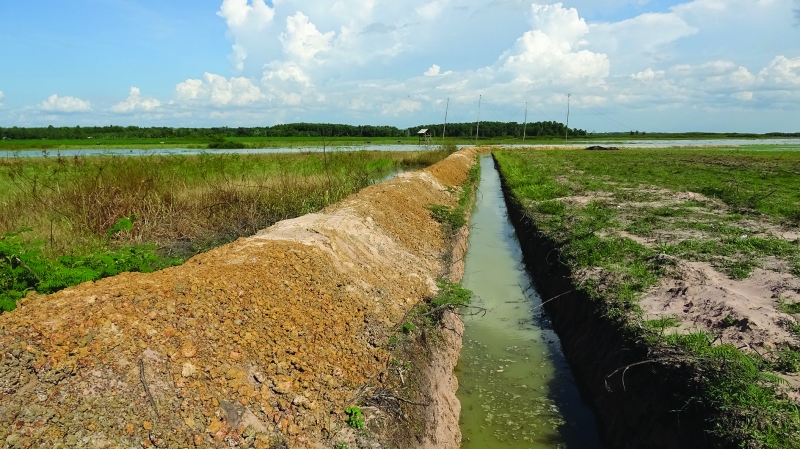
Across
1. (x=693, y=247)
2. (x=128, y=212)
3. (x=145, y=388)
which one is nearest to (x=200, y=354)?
(x=145, y=388)

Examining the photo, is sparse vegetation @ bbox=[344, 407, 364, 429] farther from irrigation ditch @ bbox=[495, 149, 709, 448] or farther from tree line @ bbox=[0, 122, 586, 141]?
tree line @ bbox=[0, 122, 586, 141]

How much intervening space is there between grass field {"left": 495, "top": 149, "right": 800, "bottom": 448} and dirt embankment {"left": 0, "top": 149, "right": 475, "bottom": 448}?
9.42 feet

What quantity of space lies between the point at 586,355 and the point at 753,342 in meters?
1.69

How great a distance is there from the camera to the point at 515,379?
5590 millimetres

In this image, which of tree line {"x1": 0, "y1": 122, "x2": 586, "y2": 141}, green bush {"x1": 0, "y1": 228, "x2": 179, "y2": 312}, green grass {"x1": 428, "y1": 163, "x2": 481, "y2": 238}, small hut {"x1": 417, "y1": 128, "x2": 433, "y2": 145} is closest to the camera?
green bush {"x1": 0, "y1": 228, "x2": 179, "y2": 312}

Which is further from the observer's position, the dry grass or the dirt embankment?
the dry grass

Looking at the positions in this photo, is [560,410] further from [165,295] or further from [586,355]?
[165,295]

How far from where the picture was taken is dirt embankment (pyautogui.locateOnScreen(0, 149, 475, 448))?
9.55ft

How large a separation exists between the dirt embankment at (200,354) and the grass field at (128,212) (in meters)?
0.62

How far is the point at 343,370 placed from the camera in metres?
4.29

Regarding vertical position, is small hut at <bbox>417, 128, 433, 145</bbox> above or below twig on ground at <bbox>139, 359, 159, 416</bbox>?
above

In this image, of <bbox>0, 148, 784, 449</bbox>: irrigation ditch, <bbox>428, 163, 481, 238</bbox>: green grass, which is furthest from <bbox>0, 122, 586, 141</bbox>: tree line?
<bbox>0, 148, 784, 449</bbox>: irrigation ditch

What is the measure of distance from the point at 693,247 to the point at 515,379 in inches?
175

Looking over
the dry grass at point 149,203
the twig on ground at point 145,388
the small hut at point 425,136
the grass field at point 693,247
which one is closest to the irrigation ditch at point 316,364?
the twig on ground at point 145,388
